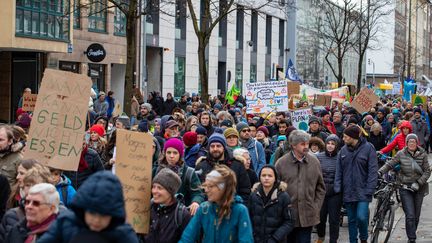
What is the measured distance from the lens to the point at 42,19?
1252 inches

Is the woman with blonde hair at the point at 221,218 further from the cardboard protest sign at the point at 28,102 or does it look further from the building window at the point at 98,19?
the building window at the point at 98,19

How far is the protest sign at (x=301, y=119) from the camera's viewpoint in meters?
18.2

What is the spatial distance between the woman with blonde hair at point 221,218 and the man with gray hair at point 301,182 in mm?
3290

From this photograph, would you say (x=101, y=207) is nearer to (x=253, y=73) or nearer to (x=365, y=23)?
(x=365, y=23)

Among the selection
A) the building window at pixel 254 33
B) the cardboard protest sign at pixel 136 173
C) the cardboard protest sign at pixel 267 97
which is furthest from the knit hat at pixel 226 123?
the building window at pixel 254 33

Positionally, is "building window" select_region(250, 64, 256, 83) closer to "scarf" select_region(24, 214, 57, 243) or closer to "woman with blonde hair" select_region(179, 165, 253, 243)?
"woman with blonde hair" select_region(179, 165, 253, 243)

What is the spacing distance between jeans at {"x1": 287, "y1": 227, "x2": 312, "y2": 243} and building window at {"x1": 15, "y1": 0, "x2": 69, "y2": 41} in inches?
832

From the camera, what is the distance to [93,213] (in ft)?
15.5

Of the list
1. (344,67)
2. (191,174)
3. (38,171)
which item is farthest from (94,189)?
(344,67)

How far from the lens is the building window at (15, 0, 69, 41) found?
30359 mm

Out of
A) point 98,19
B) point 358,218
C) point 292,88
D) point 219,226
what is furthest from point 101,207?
point 98,19

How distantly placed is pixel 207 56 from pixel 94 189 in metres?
48.5

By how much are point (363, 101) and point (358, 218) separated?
37.4ft

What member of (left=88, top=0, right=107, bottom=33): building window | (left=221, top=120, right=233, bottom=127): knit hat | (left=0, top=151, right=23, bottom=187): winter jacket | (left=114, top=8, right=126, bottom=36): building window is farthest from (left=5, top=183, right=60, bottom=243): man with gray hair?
(left=114, top=8, right=126, bottom=36): building window
